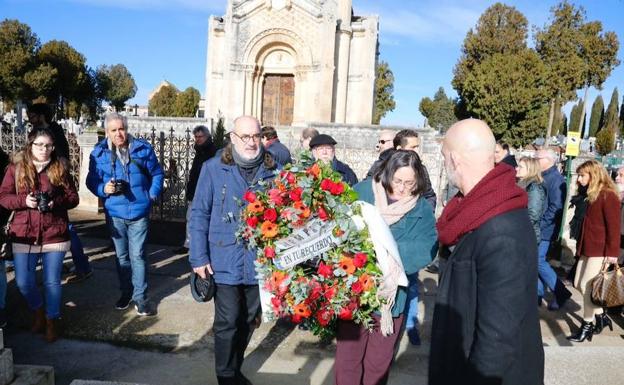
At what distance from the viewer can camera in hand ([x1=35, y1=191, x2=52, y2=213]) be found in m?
4.17

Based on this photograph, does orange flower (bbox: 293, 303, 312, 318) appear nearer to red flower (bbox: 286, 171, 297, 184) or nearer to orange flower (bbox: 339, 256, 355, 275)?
orange flower (bbox: 339, 256, 355, 275)

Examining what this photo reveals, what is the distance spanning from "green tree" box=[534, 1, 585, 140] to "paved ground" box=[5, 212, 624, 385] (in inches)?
1396

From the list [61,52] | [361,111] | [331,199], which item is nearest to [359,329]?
[331,199]

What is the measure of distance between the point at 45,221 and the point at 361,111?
20643 mm

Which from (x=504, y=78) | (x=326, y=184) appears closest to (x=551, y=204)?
(x=326, y=184)

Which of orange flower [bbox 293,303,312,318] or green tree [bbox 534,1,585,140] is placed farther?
green tree [bbox 534,1,585,140]

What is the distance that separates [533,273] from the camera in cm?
191

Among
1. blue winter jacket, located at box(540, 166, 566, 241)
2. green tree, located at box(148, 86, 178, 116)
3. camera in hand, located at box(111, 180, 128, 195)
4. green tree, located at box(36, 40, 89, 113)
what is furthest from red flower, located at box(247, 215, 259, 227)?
green tree, located at box(148, 86, 178, 116)

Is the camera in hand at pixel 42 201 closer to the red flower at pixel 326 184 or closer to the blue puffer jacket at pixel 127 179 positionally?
the blue puffer jacket at pixel 127 179

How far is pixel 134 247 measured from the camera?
486 centimetres

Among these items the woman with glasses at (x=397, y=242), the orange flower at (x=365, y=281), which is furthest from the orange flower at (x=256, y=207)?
the woman with glasses at (x=397, y=242)

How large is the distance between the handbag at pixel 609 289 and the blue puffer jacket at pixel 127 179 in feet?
15.3

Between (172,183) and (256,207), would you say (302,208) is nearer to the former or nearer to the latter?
(256,207)

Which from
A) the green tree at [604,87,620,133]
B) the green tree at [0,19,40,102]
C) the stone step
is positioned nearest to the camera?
the stone step
